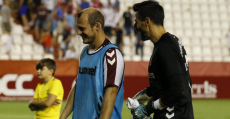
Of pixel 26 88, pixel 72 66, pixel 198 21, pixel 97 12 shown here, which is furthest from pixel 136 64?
pixel 97 12

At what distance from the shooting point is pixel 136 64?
1759 centimetres

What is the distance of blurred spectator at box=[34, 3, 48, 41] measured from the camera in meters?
19.4

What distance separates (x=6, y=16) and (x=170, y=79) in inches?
697

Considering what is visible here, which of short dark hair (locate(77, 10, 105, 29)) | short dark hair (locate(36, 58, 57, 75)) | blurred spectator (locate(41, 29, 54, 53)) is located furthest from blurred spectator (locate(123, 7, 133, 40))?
short dark hair (locate(77, 10, 105, 29))

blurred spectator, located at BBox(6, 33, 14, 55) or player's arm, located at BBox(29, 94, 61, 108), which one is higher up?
blurred spectator, located at BBox(6, 33, 14, 55)

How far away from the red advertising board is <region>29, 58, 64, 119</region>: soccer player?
10.4 metres

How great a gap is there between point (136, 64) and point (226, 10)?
10.7 metres

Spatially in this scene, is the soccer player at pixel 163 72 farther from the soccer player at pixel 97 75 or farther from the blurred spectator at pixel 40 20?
the blurred spectator at pixel 40 20

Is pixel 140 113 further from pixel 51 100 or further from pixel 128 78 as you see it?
pixel 128 78

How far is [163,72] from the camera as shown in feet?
12.1

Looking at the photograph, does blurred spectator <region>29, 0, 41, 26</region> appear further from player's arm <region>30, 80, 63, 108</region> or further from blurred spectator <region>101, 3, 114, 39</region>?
player's arm <region>30, 80, 63, 108</region>

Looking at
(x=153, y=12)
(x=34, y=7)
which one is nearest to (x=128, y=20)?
(x=34, y=7)

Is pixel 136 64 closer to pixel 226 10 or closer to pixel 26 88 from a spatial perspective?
pixel 26 88

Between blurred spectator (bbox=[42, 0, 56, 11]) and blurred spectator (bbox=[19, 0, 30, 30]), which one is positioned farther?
blurred spectator (bbox=[42, 0, 56, 11])
